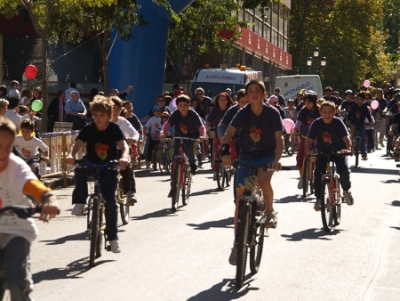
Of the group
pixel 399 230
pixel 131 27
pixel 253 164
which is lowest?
pixel 399 230

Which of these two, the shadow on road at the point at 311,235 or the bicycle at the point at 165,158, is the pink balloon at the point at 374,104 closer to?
the bicycle at the point at 165,158

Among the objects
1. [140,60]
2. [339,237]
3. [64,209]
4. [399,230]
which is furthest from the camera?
[140,60]

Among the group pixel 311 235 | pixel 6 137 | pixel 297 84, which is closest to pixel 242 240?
pixel 6 137

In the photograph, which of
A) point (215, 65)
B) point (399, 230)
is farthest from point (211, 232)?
point (215, 65)

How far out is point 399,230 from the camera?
1519 cm

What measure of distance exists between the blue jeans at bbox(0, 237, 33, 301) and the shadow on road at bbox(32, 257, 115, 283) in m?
3.43

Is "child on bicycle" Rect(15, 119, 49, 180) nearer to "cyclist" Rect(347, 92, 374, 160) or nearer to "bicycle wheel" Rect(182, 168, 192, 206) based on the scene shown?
"bicycle wheel" Rect(182, 168, 192, 206)

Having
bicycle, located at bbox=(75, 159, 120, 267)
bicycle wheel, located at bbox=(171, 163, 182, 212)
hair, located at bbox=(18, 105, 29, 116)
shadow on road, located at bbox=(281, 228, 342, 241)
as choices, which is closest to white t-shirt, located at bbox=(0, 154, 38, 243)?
bicycle, located at bbox=(75, 159, 120, 267)

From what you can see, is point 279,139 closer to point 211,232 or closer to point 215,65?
point 211,232

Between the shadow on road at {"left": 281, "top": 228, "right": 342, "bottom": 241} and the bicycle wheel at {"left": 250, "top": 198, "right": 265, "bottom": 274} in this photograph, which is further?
the shadow on road at {"left": 281, "top": 228, "right": 342, "bottom": 241}

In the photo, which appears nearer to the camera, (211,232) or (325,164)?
(211,232)

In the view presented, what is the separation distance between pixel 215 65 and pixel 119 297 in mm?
44663

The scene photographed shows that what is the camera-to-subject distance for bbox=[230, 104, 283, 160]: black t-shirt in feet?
37.1

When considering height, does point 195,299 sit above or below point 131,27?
below
